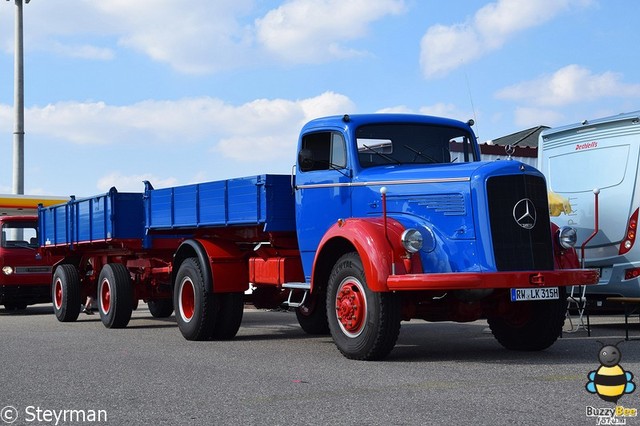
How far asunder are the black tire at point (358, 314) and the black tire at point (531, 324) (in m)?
1.62

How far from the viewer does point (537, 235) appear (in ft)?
29.6

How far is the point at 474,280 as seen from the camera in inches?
331

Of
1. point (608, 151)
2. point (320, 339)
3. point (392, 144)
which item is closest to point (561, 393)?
point (392, 144)

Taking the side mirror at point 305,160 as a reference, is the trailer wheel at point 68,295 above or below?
below

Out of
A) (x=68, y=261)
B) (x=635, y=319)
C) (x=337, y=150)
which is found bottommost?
(x=635, y=319)

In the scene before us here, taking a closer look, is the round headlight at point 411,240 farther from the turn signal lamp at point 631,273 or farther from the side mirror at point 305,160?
the turn signal lamp at point 631,273

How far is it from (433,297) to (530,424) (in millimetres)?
3773

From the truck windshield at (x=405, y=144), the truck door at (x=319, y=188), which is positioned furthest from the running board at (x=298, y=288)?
the truck windshield at (x=405, y=144)

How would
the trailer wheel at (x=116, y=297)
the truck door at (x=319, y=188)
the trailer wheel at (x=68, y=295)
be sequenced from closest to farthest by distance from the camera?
the truck door at (x=319, y=188) → the trailer wheel at (x=116, y=297) → the trailer wheel at (x=68, y=295)

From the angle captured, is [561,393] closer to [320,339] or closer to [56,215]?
[320,339]

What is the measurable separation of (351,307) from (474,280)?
131 cm

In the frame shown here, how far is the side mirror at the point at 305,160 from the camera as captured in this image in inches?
400
